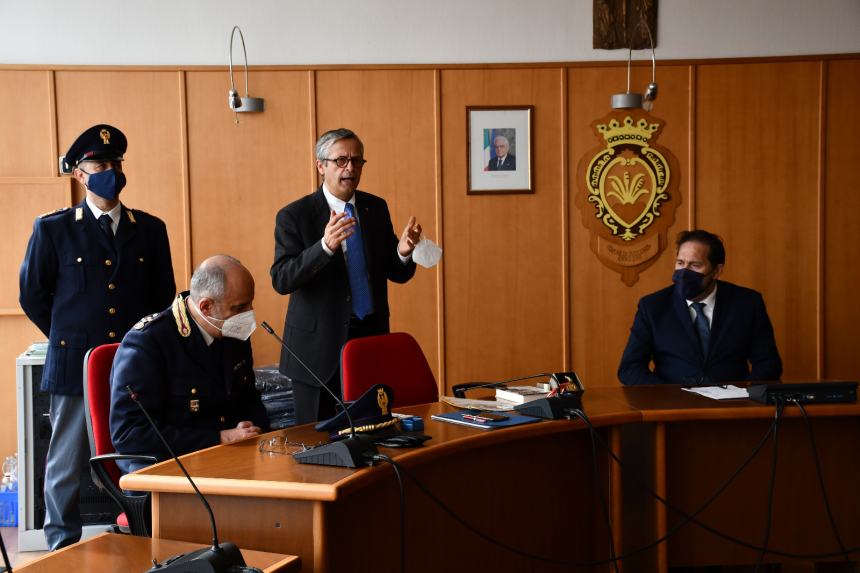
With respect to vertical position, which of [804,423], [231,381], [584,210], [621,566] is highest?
[584,210]

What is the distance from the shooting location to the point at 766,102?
553 cm

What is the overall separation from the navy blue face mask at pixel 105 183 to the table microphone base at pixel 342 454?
71.0 inches

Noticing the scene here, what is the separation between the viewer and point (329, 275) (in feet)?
11.3

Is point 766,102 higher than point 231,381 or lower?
higher

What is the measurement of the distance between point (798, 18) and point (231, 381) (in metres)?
4.34

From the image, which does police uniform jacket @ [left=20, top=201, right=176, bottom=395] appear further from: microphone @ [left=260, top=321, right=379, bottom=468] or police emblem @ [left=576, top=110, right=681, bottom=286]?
police emblem @ [left=576, top=110, right=681, bottom=286]

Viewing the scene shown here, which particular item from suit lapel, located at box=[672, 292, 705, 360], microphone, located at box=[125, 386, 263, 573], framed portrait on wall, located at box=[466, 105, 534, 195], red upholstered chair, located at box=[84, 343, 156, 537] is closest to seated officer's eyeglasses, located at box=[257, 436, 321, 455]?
red upholstered chair, located at box=[84, 343, 156, 537]

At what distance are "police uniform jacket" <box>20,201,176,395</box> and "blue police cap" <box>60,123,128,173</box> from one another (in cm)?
21

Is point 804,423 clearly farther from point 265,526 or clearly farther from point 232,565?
point 232,565

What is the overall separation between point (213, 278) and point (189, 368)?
27 centimetres

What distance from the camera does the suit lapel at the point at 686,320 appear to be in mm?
3711

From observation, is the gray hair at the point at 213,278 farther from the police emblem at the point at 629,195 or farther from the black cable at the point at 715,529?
the police emblem at the point at 629,195

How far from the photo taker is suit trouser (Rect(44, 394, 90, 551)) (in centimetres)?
367

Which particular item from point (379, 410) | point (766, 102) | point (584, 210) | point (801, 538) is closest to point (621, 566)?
point (801, 538)
